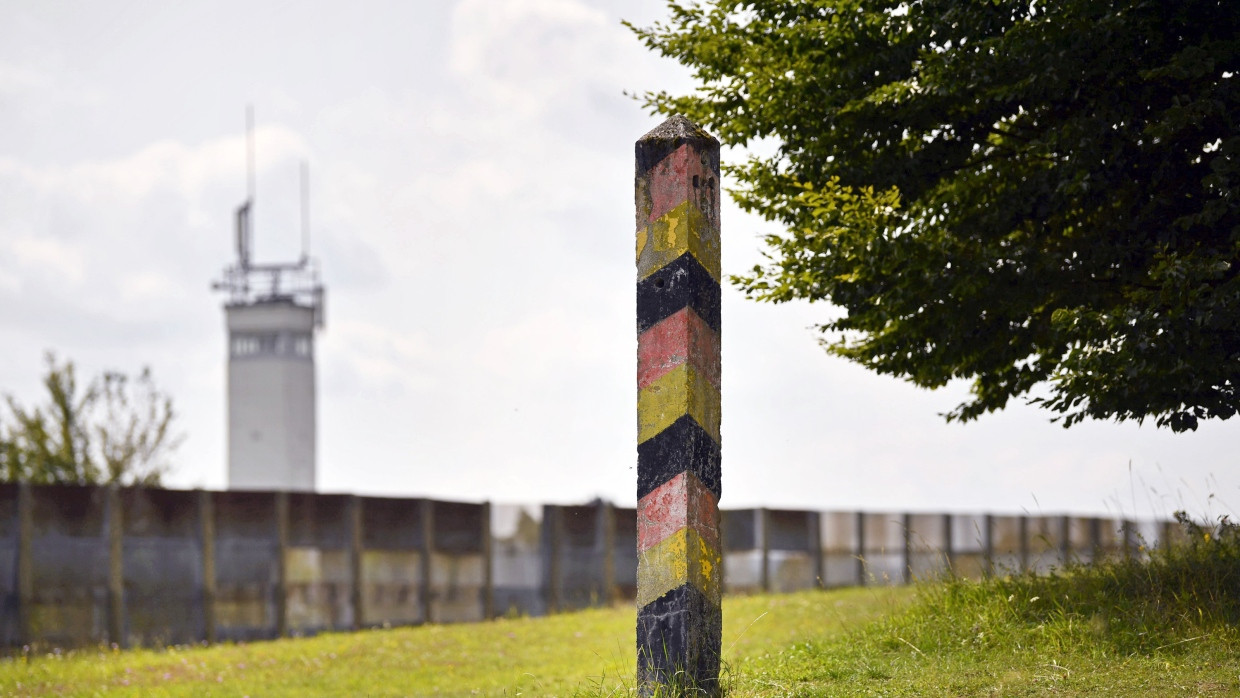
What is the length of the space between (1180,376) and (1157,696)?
12.6ft

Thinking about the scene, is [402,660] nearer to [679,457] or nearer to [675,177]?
[679,457]

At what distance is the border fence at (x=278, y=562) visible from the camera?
17031mm

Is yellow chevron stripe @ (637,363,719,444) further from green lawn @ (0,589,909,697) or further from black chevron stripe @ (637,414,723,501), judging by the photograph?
green lawn @ (0,589,909,697)

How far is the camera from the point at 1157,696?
6.45 meters

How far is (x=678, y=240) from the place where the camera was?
5863mm

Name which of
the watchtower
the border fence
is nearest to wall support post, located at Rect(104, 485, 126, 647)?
the border fence

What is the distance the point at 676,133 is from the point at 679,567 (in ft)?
6.43

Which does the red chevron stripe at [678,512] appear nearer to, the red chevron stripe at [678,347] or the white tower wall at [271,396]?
the red chevron stripe at [678,347]

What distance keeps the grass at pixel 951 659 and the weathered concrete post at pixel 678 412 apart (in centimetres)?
38

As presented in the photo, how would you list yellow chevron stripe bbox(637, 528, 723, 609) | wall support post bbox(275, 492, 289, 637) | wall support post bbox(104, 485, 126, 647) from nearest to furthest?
yellow chevron stripe bbox(637, 528, 723, 609) → wall support post bbox(104, 485, 126, 647) → wall support post bbox(275, 492, 289, 637)

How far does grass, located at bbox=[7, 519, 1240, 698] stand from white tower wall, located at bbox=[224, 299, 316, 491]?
2146 inches

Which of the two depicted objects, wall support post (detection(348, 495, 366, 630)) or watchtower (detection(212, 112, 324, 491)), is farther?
watchtower (detection(212, 112, 324, 491))

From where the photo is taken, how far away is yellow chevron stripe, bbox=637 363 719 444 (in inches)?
227

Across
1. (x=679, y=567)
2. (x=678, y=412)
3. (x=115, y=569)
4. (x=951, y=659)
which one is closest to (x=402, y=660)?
(x=115, y=569)
